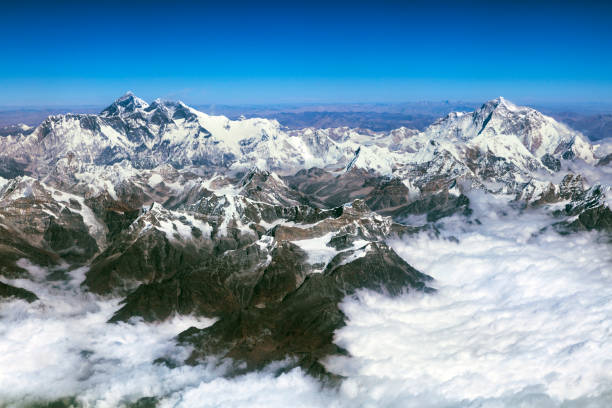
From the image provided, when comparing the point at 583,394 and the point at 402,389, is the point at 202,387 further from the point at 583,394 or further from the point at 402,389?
the point at 583,394

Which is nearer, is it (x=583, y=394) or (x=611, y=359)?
(x=583, y=394)

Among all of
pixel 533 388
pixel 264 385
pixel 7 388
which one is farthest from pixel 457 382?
pixel 7 388

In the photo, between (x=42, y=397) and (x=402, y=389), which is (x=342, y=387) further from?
(x=42, y=397)

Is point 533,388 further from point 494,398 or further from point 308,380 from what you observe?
point 308,380

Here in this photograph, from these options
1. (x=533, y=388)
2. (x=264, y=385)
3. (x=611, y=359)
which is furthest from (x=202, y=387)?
(x=611, y=359)

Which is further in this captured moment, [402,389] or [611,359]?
[611,359]

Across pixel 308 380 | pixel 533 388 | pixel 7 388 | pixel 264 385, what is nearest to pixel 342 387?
pixel 308 380

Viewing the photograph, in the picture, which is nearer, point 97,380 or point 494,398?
point 494,398
